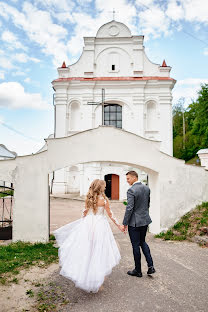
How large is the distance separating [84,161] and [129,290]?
4.02 metres

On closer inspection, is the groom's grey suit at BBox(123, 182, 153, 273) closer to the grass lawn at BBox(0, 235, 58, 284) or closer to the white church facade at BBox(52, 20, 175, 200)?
the grass lawn at BBox(0, 235, 58, 284)

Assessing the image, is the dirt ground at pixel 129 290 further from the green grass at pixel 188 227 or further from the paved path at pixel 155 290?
the green grass at pixel 188 227

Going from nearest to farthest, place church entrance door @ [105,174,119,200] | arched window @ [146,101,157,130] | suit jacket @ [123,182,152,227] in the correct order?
suit jacket @ [123,182,152,227] < church entrance door @ [105,174,119,200] < arched window @ [146,101,157,130]

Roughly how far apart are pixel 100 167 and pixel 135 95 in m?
7.12

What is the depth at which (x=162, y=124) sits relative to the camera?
846 inches

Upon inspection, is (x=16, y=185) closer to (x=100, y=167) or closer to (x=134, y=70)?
(x=100, y=167)

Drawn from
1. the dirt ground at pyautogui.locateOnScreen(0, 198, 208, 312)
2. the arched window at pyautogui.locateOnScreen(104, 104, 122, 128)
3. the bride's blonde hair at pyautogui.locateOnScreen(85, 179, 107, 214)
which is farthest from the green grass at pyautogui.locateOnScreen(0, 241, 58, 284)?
the arched window at pyautogui.locateOnScreen(104, 104, 122, 128)

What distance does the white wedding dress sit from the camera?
142 inches

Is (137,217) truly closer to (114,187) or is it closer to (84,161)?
(84,161)

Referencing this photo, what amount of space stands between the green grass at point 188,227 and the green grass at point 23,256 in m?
3.44

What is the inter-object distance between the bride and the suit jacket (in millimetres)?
487

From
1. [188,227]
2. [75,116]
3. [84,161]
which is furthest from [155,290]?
[75,116]

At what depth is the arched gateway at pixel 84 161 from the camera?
713cm

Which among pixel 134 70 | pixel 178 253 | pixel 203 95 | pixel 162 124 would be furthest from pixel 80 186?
pixel 178 253
